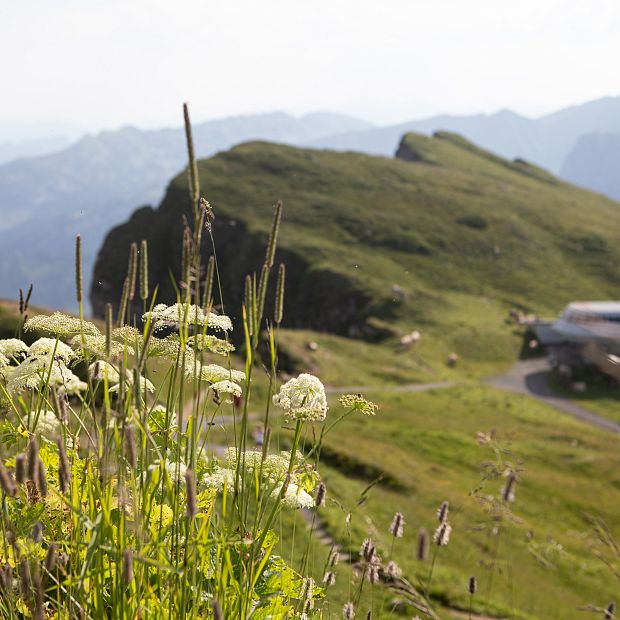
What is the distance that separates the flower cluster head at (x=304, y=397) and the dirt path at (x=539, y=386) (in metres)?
62.0

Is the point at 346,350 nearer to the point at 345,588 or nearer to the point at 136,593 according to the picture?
the point at 345,588

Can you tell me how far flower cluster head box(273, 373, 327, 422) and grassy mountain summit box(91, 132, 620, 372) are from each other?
253ft

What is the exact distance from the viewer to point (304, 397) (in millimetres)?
3768

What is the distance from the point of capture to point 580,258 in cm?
12144

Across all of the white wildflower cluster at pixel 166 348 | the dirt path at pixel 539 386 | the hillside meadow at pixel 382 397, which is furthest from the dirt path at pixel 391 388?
the white wildflower cluster at pixel 166 348

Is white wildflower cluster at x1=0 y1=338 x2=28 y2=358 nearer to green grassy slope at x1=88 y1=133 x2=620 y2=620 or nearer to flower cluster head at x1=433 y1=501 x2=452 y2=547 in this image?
green grassy slope at x1=88 y1=133 x2=620 y2=620

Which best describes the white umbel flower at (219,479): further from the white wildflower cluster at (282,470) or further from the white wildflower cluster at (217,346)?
the white wildflower cluster at (217,346)

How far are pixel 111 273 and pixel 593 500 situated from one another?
114306 mm

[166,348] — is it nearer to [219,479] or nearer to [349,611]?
[219,479]

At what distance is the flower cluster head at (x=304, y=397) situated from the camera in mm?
3654

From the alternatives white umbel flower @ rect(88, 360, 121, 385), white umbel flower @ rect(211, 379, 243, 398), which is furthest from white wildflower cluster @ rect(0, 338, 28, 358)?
white umbel flower @ rect(211, 379, 243, 398)

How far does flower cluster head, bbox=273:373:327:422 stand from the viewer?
3.65 m

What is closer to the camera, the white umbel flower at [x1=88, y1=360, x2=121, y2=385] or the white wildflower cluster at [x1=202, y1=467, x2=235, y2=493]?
the white umbel flower at [x1=88, y1=360, x2=121, y2=385]

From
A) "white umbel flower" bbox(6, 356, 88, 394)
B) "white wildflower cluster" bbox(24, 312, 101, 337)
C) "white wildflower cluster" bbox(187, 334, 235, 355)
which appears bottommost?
"white umbel flower" bbox(6, 356, 88, 394)
